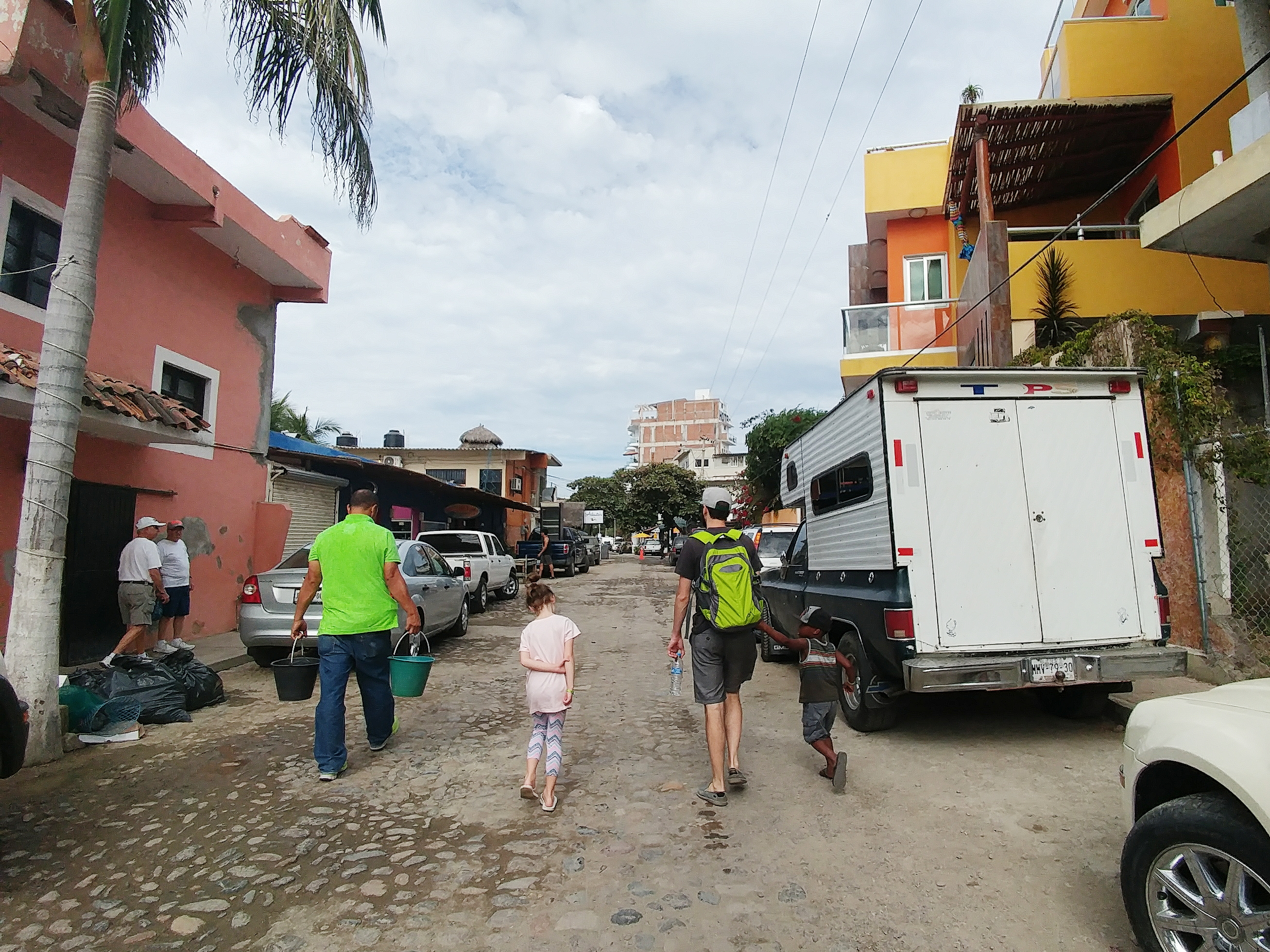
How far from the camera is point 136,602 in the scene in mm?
7504

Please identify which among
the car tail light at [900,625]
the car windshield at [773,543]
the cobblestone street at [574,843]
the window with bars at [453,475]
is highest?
the window with bars at [453,475]

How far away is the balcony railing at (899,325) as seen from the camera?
14.4 m

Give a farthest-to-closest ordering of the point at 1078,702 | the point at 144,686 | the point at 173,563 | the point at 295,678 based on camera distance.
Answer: the point at 173,563, the point at 144,686, the point at 1078,702, the point at 295,678

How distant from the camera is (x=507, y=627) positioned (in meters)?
13.2

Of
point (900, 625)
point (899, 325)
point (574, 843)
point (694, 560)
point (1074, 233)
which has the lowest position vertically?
point (574, 843)

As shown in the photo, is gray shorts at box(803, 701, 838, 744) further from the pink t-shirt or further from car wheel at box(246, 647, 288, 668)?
car wheel at box(246, 647, 288, 668)

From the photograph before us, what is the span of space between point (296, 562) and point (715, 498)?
5985 millimetres

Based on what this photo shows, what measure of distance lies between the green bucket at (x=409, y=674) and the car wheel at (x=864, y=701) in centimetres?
313

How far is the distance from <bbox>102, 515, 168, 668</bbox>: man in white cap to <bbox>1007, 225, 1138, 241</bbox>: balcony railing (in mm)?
12586

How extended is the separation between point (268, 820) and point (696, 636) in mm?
2651

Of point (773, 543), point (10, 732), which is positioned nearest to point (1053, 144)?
point (773, 543)

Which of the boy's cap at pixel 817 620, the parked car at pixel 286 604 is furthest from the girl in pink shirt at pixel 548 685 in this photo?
the parked car at pixel 286 604

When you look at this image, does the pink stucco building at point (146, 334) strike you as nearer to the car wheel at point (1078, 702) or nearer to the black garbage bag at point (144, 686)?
the black garbage bag at point (144, 686)

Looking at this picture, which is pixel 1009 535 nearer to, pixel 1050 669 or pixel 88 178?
pixel 1050 669
